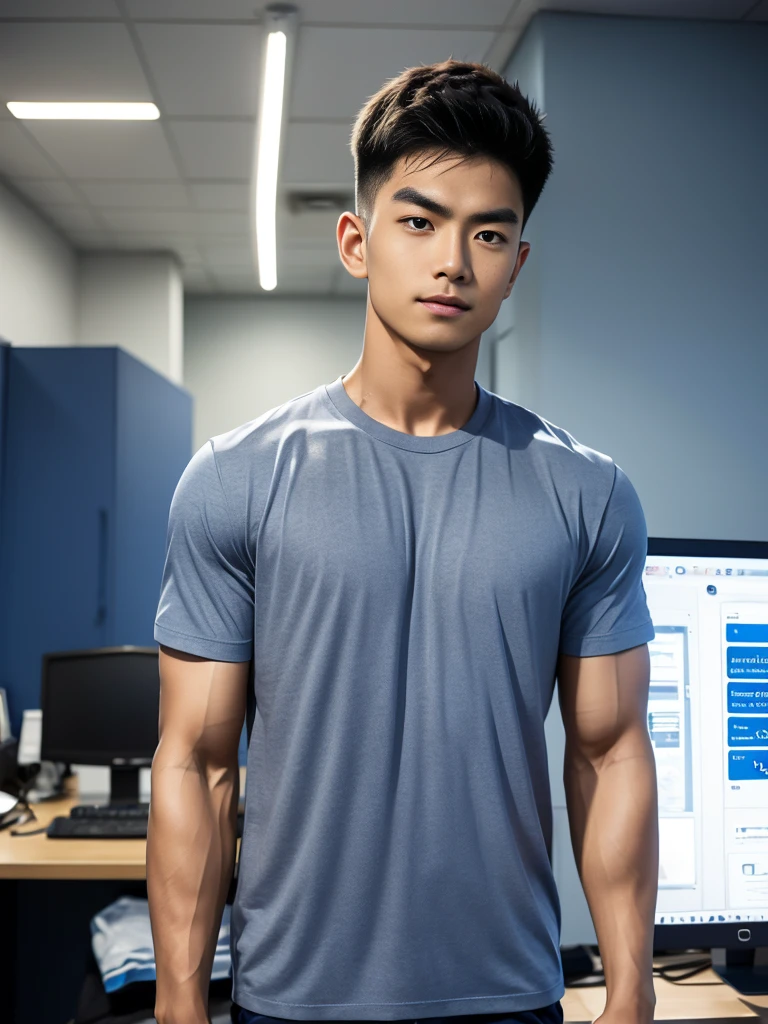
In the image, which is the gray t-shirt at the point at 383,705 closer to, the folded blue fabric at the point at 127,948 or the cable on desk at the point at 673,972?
the cable on desk at the point at 673,972

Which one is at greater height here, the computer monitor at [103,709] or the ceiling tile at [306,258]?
the ceiling tile at [306,258]

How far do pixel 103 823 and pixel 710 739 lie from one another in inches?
61.6

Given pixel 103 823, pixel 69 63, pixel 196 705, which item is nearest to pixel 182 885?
pixel 196 705

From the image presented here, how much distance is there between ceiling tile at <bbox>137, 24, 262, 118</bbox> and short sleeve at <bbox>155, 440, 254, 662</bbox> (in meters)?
2.22

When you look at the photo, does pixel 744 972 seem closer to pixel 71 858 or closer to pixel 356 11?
pixel 71 858

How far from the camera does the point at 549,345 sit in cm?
254

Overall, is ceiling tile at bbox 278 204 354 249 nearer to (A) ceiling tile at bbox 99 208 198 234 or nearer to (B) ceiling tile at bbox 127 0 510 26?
(A) ceiling tile at bbox 99 208 198 234

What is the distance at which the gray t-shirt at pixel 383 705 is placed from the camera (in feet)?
2.94

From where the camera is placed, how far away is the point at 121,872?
2.04 m

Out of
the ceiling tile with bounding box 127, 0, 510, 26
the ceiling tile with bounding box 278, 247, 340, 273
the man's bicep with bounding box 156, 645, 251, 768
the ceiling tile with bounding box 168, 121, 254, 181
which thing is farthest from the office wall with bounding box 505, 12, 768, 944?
the ceiling tile with bounding box 278, 247, 340, 273

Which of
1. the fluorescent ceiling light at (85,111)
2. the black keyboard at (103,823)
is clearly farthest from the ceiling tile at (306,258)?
the black keyboard at (103,823)

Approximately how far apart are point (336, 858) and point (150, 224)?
4.16m

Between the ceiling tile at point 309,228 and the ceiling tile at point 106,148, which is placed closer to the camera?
the ceiling tile at point 106,148

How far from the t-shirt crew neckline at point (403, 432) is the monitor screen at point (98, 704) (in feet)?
5.21
